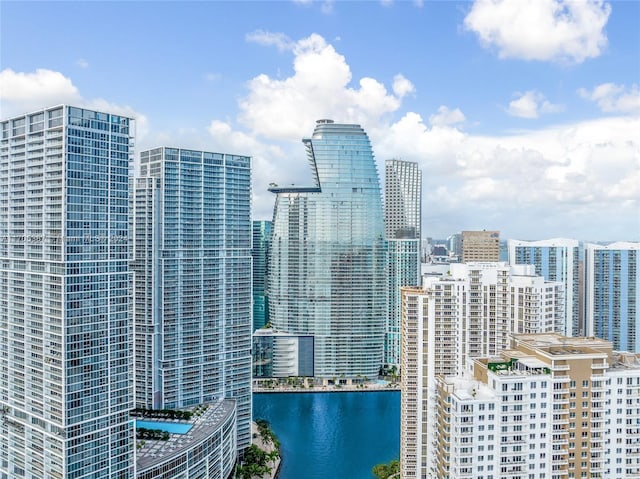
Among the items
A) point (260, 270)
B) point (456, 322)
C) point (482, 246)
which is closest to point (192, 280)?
point (456, 322)

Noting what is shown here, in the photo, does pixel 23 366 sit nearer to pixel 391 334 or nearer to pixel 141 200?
pixel 141 200

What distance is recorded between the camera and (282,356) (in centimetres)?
7312

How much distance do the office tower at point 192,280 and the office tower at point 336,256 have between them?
2575cm

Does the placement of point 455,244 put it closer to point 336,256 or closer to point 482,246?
point 482,246

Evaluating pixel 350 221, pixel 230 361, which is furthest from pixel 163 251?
pixel 350 221

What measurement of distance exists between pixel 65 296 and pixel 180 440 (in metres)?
13.2

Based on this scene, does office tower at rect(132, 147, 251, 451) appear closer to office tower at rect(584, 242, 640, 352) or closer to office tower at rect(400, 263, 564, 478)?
office tower at rect(400, 263, 564, 478)

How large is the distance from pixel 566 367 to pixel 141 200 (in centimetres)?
3173

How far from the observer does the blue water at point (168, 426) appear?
38.5 m

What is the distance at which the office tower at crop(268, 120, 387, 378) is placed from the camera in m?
74.1

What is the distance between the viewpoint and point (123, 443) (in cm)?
3155

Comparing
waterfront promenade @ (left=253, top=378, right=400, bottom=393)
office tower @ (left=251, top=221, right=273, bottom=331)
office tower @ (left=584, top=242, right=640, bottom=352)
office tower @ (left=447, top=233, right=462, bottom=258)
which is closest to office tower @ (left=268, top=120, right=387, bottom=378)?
waterfront promenade @ (left=253, top=378, right=400, bottom=393)

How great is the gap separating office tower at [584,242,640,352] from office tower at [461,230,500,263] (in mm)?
36136

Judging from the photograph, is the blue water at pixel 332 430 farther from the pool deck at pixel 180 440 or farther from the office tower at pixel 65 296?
the office tower at pixel 65 296
